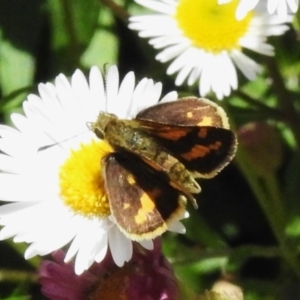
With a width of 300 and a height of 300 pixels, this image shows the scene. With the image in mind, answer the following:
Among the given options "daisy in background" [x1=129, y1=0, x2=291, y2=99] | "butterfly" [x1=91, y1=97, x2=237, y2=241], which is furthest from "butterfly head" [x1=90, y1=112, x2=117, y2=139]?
"daisy in background" [x1=129, y1=0, x2=291, y2=99]

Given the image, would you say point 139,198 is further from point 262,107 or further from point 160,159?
point 262,107

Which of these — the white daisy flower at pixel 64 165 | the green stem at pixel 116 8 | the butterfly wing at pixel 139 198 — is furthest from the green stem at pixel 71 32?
the butterfly wing at pixel 139 198

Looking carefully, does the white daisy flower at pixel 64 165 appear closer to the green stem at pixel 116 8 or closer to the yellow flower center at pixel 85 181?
the yellow flower center at pixel 85 181

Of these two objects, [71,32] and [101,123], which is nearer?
[101,123]

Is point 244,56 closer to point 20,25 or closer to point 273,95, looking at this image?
point 273,95

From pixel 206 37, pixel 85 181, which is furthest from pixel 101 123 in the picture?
pixel 206 37

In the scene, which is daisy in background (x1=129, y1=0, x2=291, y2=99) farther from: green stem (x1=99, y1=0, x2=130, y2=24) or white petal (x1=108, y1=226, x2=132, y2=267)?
white petal (x1=108, y1=226, x2=132, y2=267)

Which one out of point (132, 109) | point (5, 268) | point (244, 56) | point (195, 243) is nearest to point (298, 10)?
point (244, 56)
